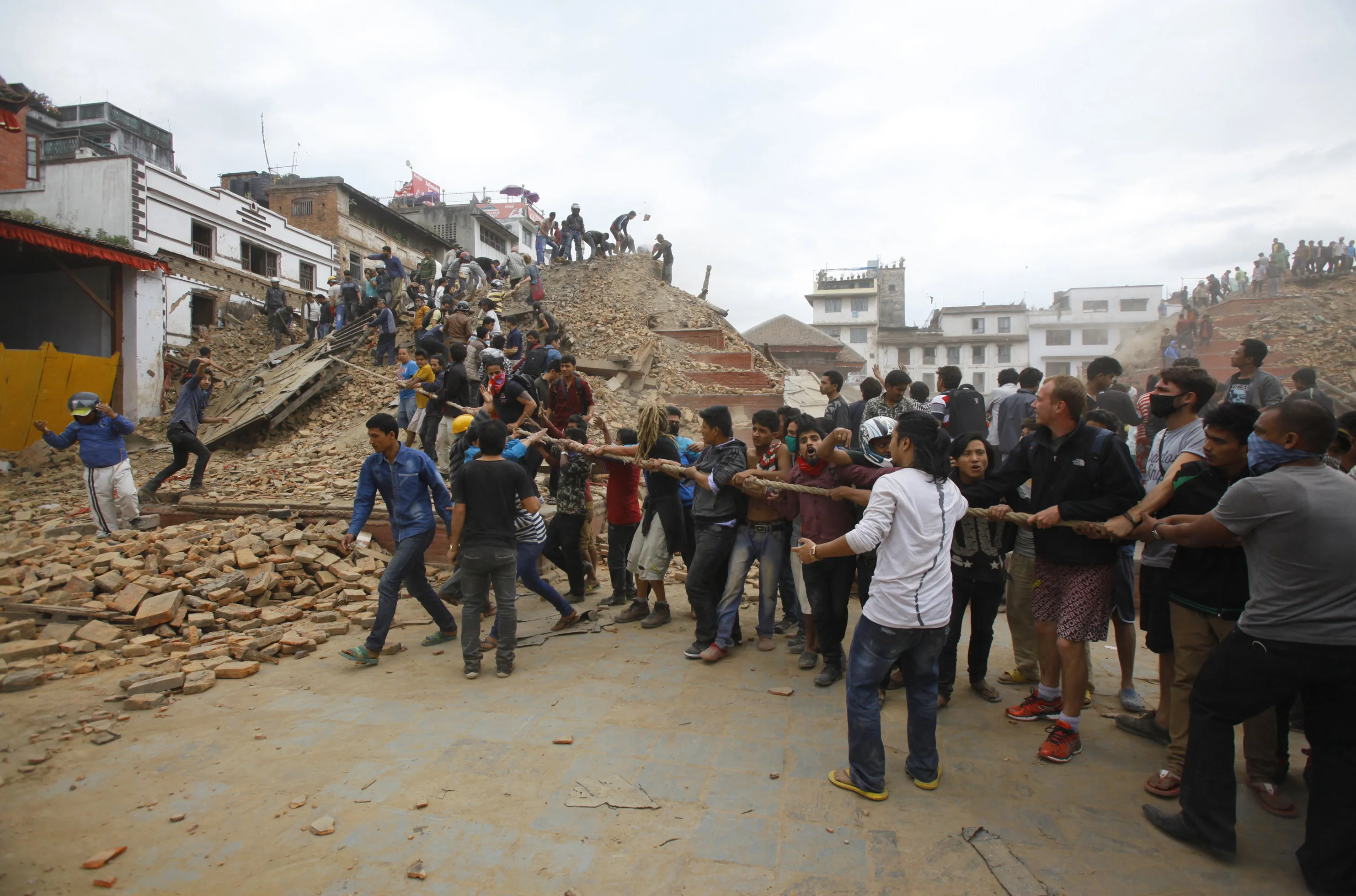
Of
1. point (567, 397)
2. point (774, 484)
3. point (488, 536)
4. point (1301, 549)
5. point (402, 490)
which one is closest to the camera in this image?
point (1301, 549)

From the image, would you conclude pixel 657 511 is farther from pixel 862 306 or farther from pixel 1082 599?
pixel 862 306

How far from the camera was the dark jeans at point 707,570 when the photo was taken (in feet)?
16.9

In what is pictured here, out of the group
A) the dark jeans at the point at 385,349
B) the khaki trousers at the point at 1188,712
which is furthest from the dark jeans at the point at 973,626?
the dark jeans at the point at 385,349

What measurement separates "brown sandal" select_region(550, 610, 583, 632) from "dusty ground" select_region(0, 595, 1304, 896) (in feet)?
3.89

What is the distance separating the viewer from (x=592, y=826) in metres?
3.07

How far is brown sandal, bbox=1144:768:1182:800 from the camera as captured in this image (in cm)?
323

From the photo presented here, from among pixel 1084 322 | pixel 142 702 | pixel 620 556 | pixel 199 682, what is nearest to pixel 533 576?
pixel 620 556

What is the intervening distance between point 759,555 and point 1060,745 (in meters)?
2.26

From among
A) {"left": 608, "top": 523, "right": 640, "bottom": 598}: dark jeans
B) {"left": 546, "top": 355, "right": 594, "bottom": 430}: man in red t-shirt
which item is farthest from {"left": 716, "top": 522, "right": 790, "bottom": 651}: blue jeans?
{"left": 546, "top": 355, "right": 594, "bottom": 430}: man in red t-shirt

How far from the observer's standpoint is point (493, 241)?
4303cm

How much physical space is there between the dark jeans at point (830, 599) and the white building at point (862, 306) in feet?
157

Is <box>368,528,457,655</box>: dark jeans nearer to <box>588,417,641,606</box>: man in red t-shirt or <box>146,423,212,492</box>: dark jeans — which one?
<box>588,417,641,606</box>: man in red t-shirt

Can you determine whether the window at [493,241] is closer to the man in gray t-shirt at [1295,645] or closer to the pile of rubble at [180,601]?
the pile of rubble at [180,601]

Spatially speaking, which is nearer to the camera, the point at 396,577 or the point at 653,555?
the point at 396,577
